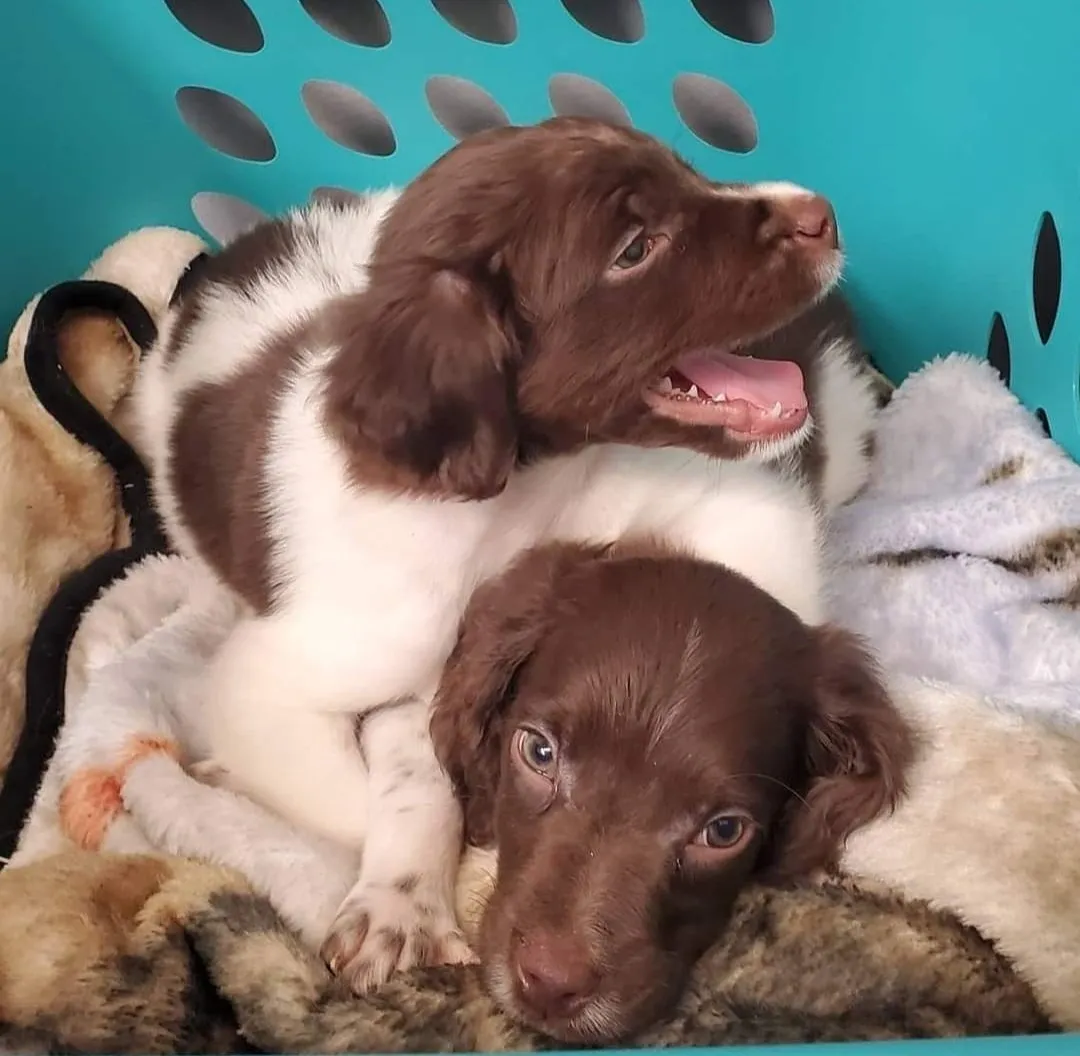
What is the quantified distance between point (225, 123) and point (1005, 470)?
2215mm

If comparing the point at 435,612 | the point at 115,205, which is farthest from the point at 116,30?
the point at 435,612

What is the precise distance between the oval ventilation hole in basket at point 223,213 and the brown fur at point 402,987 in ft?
7.59

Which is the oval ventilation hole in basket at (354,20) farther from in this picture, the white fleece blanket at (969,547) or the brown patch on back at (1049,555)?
the brown patch on back at (1049,555)

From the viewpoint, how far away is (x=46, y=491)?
3.23 metres

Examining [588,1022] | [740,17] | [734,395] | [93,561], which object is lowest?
[93,561]

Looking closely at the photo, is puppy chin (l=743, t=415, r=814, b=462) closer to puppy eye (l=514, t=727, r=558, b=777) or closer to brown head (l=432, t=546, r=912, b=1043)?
Answer: brown head (l=432, t=546, r=912, b=1043)

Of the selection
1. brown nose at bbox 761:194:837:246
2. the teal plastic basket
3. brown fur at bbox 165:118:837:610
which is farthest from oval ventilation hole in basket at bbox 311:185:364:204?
brown nose at bbox 761:194:837:246

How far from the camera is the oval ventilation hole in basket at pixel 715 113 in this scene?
11.6 ft

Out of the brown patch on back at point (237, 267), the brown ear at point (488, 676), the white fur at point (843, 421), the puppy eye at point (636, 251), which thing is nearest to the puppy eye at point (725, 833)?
the brown ear at point (488, 676)

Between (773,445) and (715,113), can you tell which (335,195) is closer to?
(715,113)

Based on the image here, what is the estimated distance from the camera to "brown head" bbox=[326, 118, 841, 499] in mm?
2141

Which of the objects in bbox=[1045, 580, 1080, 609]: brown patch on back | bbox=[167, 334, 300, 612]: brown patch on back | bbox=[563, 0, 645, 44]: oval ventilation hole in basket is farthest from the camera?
bbox=[563, 0, 645, 44]: oval ventilation hole in basket

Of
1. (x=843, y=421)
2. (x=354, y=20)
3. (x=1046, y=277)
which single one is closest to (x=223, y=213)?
(x=354, y=20)

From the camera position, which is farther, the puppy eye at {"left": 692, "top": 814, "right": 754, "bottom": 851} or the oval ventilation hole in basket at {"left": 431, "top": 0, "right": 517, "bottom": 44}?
the oval ventilation hole in basket at {"left": 431, "top": 0, "right": 517, "bottom": 44}
